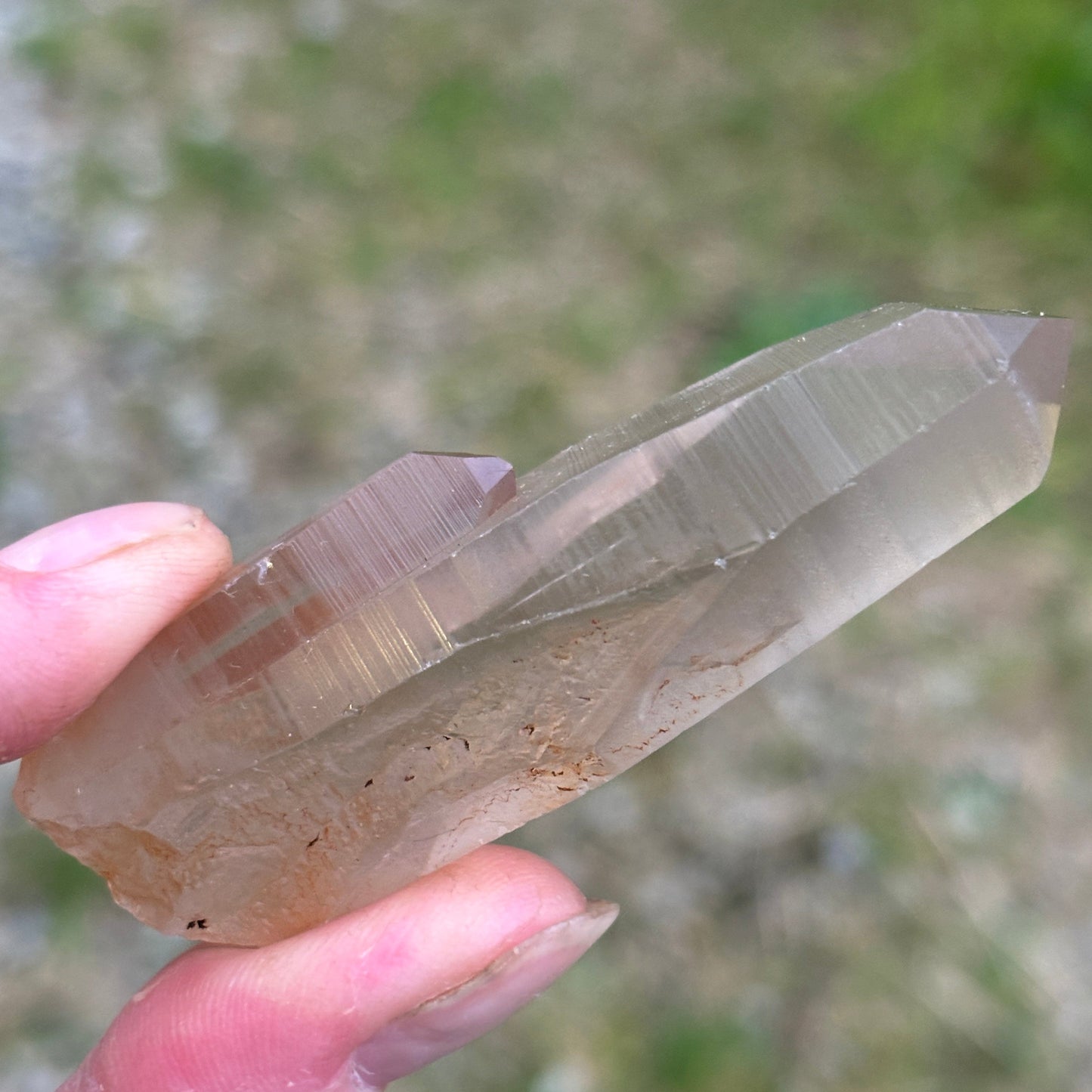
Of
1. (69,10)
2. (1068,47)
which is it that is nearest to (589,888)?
(1068,47)

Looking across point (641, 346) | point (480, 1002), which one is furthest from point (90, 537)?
point (641, 346)

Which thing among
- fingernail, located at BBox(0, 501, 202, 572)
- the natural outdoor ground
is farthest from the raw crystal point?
the natural outdoor ground

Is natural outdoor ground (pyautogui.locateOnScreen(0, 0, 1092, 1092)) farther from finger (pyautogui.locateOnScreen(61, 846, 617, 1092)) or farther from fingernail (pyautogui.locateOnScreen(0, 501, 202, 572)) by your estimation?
fingernail (pyautogui.locateOnScreen(0, 501, 202, 572))

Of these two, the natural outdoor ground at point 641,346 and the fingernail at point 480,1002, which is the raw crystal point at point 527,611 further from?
the natural outdoor ground at point 641,346

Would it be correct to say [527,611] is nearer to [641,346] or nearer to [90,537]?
[90,537]

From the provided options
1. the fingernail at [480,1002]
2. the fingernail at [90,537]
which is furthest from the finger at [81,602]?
the fingernail at [480,1002]
